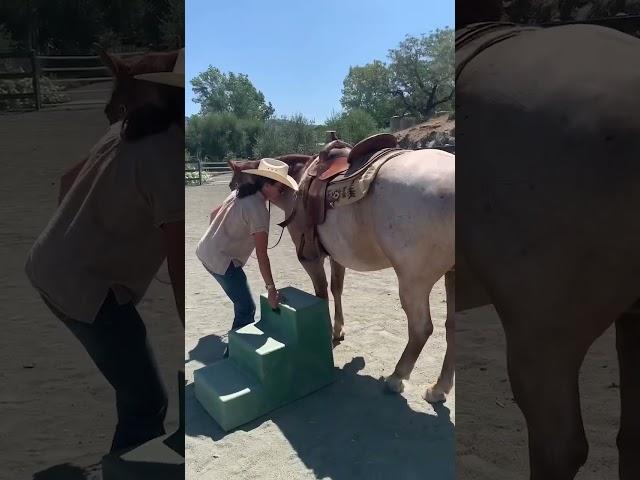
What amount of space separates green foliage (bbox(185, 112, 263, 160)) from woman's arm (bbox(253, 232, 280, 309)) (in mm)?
12746

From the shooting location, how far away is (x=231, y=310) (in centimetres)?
398

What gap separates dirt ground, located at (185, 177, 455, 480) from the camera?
207 cm

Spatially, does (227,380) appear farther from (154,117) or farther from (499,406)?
(154,117)

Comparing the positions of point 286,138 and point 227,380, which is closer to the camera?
point 227,380

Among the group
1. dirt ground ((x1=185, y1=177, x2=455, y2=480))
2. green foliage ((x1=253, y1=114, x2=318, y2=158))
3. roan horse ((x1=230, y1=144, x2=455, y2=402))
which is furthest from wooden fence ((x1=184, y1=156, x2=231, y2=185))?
roan horse ((x1=230, y1=144, x2=455, y2=402))

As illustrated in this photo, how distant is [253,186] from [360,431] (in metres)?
Result: 1.53

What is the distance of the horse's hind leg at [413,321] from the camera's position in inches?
98.6

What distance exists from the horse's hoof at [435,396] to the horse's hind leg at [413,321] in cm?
16

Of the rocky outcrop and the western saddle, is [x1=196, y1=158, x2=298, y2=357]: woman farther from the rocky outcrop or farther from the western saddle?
the rocky outcrop

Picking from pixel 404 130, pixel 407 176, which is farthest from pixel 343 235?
pixel 404 130

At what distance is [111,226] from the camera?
1065mm

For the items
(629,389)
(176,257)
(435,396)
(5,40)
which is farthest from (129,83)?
(435,396)

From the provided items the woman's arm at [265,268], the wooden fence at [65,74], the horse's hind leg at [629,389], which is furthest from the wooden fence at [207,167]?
the horse's hind leg at [629,389]

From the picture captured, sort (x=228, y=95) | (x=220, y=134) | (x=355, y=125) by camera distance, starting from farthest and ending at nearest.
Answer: (x=228, y=95) < (x=220, y=134) < (x=355, y=125)
